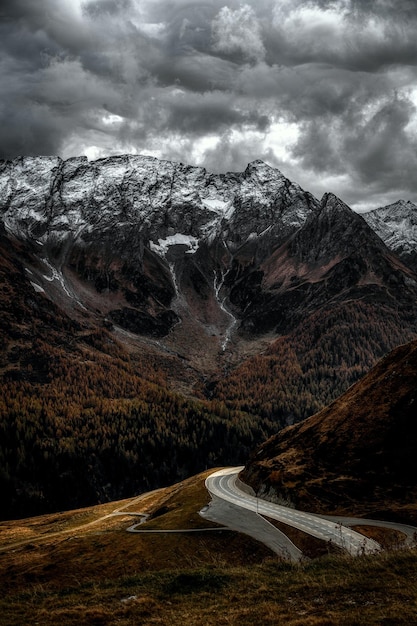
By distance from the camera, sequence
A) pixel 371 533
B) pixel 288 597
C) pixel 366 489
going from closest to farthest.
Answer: pixel 288 597
pixel 371 533
pixel 366 489

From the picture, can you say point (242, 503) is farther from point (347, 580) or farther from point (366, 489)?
point (347, 580)

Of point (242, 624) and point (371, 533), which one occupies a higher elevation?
point (242, 624)

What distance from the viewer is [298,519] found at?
78.8m

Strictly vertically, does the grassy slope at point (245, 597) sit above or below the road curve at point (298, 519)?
above

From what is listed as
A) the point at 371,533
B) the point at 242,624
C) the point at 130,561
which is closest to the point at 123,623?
the point at 242,624

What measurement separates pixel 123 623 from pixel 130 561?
43682mm

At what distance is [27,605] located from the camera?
2850 centimetres

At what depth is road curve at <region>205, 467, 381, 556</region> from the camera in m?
60.7

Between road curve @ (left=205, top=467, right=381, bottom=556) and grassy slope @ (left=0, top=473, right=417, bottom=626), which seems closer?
grassy slope @ (left=0, top=473, right=417, bottom=626)

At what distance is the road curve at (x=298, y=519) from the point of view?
199 ft

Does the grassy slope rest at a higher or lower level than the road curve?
higher

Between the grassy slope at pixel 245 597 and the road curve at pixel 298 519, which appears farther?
the road curve at pixel 298 519

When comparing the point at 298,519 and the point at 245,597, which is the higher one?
the point at 245,597

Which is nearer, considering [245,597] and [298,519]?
[245,597]
